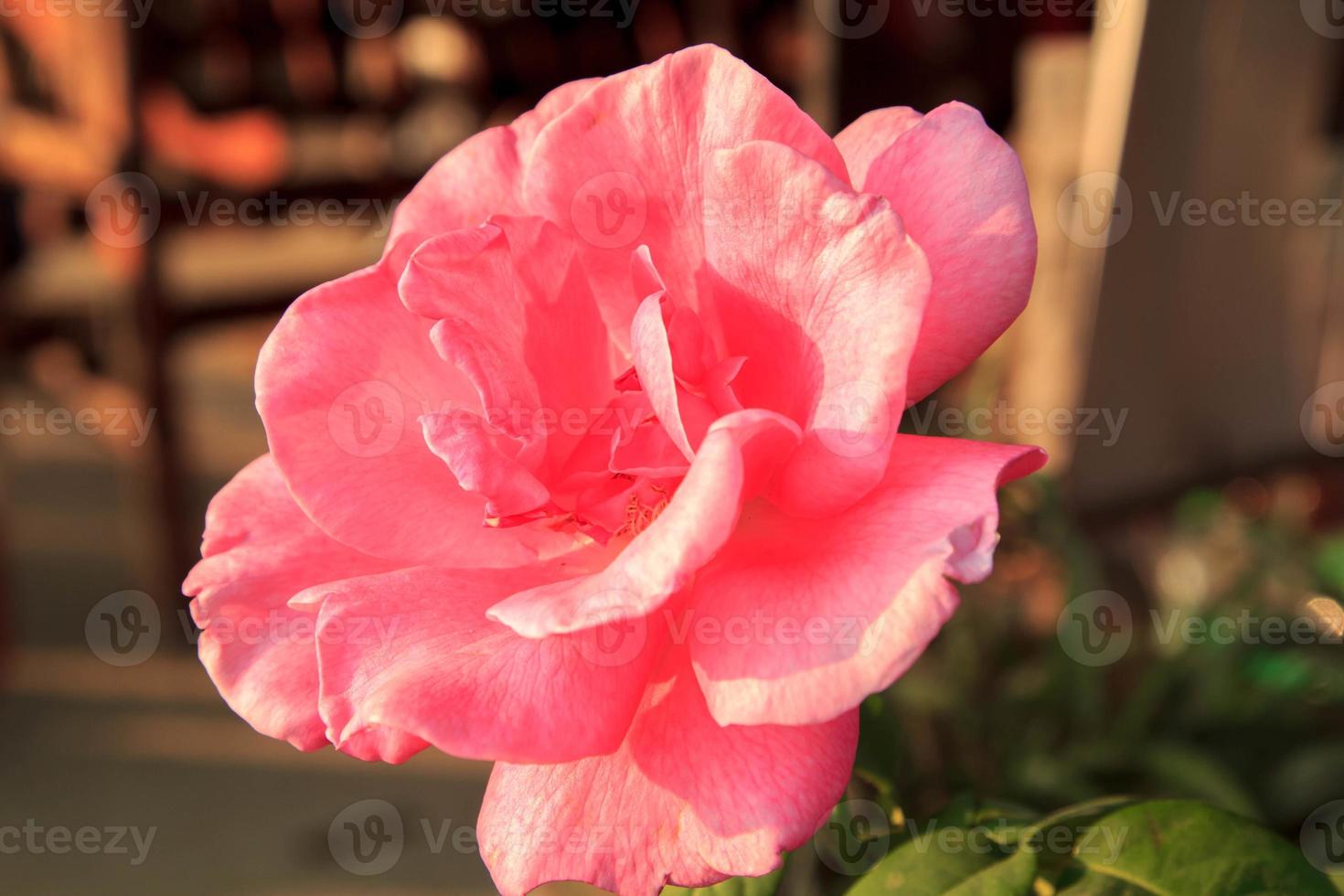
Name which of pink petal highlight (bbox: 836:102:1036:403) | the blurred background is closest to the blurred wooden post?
the blurred background

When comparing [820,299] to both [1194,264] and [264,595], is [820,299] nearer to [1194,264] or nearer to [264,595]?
[264,595]

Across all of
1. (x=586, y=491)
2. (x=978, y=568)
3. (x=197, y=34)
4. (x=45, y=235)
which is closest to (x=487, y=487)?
(x=586, y=491)

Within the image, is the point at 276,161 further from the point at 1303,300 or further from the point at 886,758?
the point at 886,758

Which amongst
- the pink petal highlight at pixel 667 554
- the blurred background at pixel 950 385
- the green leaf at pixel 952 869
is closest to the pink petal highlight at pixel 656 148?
the pink petal highlight at pixel 667 554

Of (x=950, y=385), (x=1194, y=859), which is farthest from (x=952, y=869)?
(x=950, y=385)

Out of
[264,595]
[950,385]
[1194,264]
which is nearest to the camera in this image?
[264,595]

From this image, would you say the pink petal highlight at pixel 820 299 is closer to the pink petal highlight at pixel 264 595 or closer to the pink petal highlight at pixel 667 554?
the pink petal highlight at pixel 667 554

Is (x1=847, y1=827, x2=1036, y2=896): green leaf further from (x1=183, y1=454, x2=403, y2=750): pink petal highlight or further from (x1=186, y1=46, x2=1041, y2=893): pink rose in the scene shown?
(x1=183, y1=454, x2=403, y2=750): pink petal highlight
